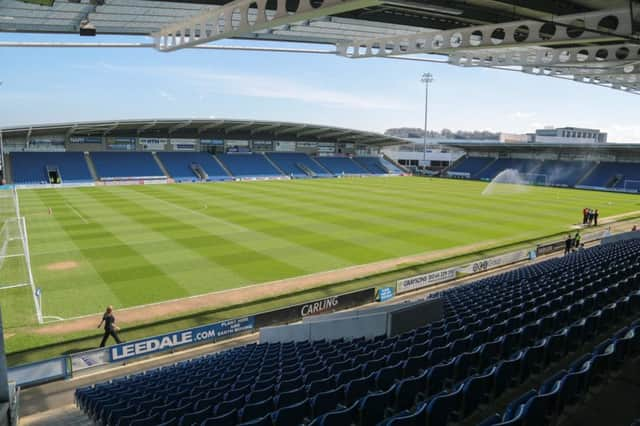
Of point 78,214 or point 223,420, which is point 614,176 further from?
point 223,420

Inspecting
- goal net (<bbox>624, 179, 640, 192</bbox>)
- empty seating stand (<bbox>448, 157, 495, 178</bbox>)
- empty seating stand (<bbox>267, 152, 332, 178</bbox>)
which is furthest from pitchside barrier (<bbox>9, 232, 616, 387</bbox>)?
empty seating stand (<bbox>448, 157, 495, 178</bbox>)

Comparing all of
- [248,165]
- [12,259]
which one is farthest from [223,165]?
[12,259]

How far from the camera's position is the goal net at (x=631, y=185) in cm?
5917

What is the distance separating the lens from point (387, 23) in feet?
52.0

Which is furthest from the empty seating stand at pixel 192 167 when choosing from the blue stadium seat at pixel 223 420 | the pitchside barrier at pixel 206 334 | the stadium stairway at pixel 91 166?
the blue stadium seat at pixel 223 420

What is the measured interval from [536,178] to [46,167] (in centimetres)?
6859

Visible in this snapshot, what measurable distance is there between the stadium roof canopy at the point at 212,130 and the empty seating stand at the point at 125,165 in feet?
10.2

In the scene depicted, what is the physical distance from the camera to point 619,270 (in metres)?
12.5

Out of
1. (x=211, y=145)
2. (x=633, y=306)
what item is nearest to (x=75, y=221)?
(x=633, y=306)

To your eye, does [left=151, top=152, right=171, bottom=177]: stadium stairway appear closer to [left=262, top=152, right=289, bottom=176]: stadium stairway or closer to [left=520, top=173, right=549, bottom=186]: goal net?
[left=262, top=152, right=289, bottom=176]: stadium stairway

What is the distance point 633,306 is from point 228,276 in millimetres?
14449

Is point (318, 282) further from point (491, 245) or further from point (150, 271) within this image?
point (491, 245)

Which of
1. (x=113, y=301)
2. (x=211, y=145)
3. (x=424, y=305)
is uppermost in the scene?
(x=211, y=145)

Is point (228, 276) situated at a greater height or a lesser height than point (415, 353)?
lesser
